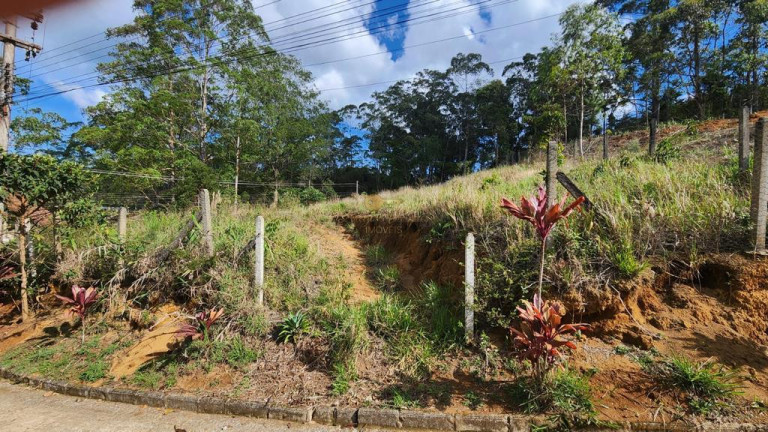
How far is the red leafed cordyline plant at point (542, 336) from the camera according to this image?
2.86 meters

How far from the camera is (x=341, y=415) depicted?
3.35m

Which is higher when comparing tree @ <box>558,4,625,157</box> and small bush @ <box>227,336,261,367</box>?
tree @ <box>558,4,625,157</box>

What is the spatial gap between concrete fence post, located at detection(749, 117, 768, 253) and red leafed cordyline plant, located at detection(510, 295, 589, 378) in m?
2.30

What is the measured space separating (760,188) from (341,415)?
4964 mm

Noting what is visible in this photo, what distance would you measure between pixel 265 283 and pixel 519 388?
365cm

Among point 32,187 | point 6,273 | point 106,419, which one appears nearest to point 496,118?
point 32,187

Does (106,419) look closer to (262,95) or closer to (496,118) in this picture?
(262,95)

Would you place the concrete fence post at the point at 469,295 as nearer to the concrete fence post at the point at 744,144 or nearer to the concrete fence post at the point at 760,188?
the concrete fence post at the point at 760,188

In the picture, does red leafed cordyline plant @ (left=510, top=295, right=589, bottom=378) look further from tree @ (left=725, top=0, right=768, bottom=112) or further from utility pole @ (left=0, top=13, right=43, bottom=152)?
tree @ (left=725, top=0, right=768, bottom=112)

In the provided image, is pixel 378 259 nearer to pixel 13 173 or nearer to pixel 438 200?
pixel 438 200

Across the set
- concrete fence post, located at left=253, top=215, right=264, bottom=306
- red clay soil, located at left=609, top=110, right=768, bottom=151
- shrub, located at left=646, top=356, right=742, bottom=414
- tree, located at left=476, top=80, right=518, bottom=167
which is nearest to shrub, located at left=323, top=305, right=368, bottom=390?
concrete fence post, located at left=253, top=215, right=264, bottom=306

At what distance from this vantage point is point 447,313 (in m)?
4.38

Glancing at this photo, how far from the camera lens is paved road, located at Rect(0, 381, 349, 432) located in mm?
3371

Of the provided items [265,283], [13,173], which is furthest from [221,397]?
[13,173]
